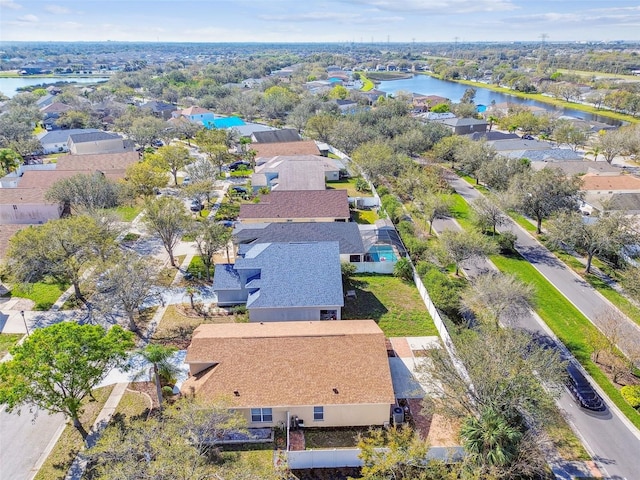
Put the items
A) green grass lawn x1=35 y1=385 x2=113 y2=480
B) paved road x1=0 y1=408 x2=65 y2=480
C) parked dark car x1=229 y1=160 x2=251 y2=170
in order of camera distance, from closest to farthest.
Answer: green grass lawn x1=35 y1=385 x2=113 y2=480 → paved road x1=0 y1=408 x2=65 y2=480 → parked dark car x1=229 y1=160 x2=251 y2=170

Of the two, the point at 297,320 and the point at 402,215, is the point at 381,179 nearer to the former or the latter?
the point at 402,215

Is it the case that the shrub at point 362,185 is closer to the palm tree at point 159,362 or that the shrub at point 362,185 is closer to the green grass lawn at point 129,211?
the green grass lawn at point 129,211

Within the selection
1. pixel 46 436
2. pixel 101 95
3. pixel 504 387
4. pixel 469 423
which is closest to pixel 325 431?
pixel 469 423

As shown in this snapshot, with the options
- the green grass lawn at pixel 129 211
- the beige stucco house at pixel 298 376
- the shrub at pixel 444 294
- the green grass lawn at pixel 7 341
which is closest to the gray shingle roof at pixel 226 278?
the beige stucco house at pixel 298 376

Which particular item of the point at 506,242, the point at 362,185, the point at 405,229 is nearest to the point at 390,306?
the point at 405,229

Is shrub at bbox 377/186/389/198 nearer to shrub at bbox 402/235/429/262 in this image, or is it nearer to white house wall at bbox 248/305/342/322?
shrub at bbox 402/235/429/262

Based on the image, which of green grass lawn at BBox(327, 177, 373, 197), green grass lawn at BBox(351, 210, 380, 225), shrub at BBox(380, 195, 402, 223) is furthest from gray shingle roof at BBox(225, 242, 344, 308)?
green grass lawn at BBox(327, 177, 373, 197)
